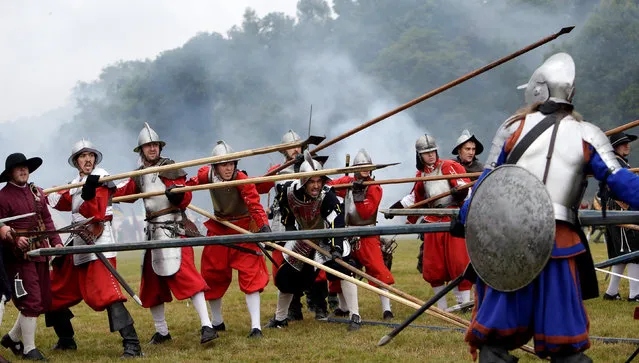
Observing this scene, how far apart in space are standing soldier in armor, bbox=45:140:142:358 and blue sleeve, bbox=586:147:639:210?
13.9 ft

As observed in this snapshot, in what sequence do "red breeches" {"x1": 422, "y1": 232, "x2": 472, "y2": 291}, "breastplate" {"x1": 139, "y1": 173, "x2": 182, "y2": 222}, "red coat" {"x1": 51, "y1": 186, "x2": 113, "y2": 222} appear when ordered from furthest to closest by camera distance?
"red breeches" {"x1": 422, "y1": 232, "x2": 472, "y2": 291}, "breastplate" {"x1": 139, "y1": 173, "x2": 182, "y2": 222}, "red coat" {"x1": 51, "y1": 186, "x2": 113, "y2": 222}

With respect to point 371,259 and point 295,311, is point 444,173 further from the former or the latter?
point 295,311

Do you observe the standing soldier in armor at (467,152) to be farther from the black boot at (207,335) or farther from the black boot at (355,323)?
the black boot at (207,335)

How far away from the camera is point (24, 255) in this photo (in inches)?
316

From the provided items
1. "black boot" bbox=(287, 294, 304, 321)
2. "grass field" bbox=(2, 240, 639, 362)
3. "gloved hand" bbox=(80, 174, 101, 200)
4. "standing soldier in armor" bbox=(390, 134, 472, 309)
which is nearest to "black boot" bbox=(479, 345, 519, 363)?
"grass field" bbox=(2, 240, 639, 362)

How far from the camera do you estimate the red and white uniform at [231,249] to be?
8.91 meters

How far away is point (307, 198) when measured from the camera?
9328 millimetres

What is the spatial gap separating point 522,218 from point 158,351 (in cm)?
462

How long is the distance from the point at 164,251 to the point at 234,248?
2.34ft

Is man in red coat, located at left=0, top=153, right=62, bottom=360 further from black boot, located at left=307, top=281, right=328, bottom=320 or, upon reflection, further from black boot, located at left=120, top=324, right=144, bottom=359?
black boot, located at left=307, top=281, right=328, bottom=320

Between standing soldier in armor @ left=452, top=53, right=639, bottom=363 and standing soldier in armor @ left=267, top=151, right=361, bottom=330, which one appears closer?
standing soldier in armor @ left=452, top=53, right=639, bottom=363

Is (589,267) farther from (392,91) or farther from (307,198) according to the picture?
(392,91)

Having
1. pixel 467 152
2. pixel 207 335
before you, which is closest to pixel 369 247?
pixel 467 152

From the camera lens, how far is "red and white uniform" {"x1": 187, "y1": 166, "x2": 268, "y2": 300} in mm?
8909
